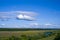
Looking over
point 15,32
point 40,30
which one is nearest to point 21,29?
point 15,32

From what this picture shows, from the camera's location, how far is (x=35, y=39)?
5.20m

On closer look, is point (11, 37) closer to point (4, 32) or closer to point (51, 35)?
point (4, 32)

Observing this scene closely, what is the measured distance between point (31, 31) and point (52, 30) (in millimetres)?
637

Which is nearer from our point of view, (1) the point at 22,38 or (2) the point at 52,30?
(1) the point at 22,38

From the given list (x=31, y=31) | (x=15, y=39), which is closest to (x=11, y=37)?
(x=15, y=39)

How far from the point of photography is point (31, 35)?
17.0 feet

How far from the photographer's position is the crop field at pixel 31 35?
200 inches

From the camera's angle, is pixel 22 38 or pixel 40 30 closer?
pixel 22 38

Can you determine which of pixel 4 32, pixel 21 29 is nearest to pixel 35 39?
pixel 21 29

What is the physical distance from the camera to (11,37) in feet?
16.8

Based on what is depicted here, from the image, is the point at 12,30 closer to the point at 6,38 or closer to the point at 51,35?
the point at 6,38

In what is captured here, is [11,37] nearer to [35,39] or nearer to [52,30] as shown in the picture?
[35,39]

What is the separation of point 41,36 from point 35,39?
20 centimetres

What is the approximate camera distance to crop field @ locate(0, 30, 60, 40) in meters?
5.07
